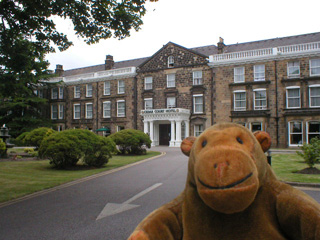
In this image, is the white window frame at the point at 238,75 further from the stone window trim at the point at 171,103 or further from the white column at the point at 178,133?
the white column at the point at 178,133

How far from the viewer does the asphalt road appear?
4.84m

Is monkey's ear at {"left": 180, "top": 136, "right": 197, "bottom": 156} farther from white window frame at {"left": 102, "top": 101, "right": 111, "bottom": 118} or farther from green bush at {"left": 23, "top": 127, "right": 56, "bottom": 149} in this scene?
white window frame at {"left": 102, "top": 101, "right": 111, "bottom": 118}

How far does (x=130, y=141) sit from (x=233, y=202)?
1805 centimetres

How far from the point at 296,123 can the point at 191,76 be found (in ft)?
40.6

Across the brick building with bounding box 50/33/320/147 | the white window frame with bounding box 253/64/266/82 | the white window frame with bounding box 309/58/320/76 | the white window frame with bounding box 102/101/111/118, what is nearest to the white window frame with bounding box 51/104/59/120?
the brick building with bounding box 50/33/320/147

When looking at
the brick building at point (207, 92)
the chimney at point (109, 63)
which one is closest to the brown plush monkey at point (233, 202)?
the brick building at point (207, 92)

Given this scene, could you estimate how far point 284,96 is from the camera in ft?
89.0

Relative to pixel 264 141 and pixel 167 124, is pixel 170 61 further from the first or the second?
pixel 264 141

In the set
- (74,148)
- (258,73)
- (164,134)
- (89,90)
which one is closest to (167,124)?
(164,134)

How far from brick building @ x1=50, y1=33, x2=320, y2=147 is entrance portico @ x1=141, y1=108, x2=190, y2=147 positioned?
0.37 feet

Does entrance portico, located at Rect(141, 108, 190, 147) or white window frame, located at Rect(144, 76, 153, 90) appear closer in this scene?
entrance portico, located at Rect(141, 108, 190, 147)

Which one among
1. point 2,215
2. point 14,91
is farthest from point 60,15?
point 2,215

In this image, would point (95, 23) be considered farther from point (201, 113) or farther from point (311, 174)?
point (201, 113)

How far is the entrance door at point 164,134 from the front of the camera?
3397cm
